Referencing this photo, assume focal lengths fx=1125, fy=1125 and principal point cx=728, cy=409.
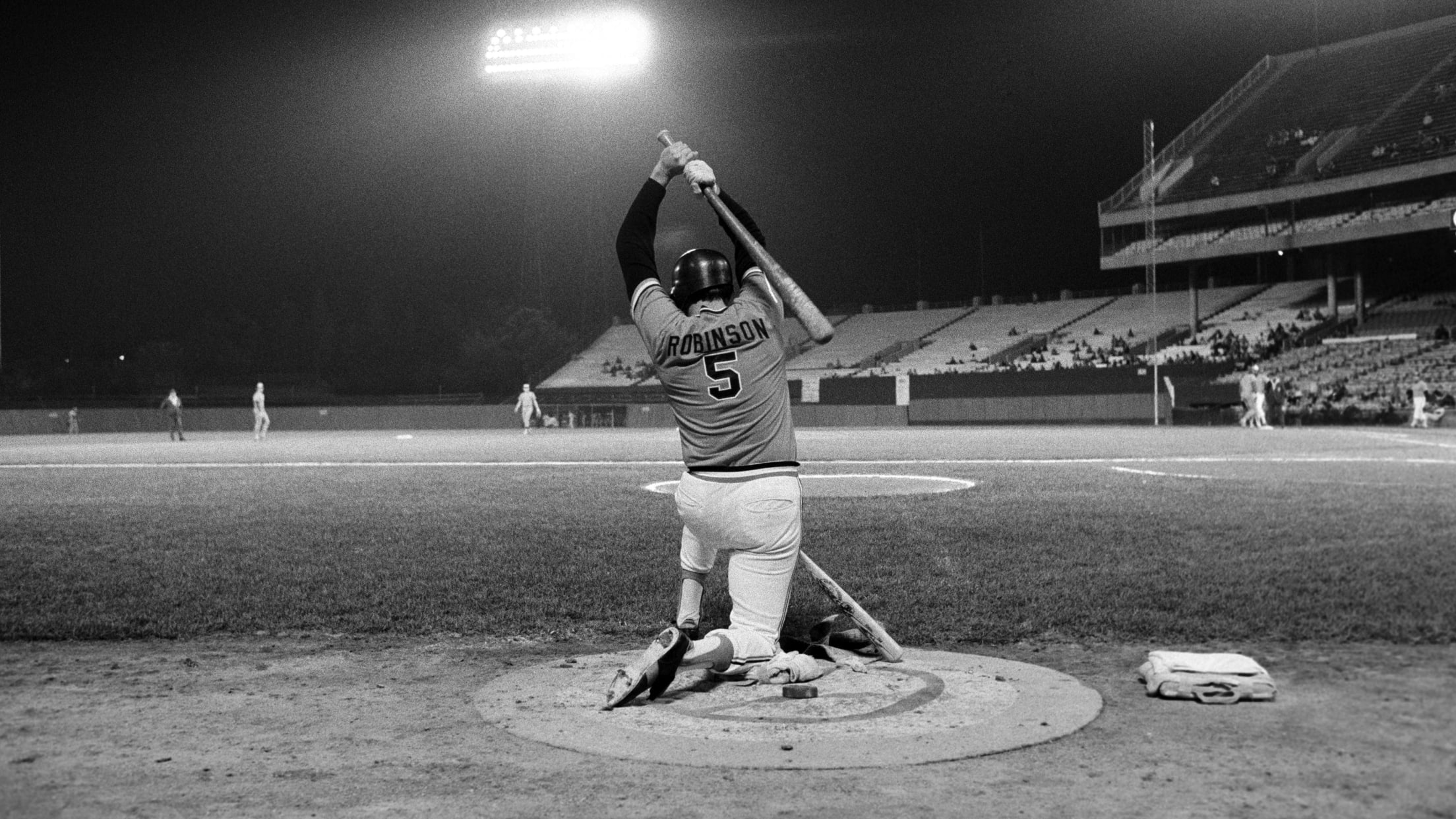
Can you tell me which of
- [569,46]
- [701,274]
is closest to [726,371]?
[701,274]

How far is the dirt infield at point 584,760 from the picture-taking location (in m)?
3.50

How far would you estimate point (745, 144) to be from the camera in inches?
2425

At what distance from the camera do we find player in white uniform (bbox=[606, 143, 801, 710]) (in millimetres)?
5090

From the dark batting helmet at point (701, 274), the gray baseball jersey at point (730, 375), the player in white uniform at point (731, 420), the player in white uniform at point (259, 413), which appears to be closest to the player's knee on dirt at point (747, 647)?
the player in white uniform at point (731, 420)

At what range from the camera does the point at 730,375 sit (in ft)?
16.7

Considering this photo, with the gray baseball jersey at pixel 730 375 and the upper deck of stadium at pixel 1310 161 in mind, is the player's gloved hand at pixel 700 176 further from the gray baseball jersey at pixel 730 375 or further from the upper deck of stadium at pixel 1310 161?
the upper deck of stadium at pixel 1310 161

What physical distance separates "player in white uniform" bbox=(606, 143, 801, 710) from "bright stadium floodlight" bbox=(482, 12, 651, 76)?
147 feet

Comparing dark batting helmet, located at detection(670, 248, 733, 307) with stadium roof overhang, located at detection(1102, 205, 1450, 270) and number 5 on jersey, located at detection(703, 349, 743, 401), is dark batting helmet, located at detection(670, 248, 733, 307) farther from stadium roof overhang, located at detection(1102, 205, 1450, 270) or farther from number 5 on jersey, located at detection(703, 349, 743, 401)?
stadium roof overhang, located at detection(1102, 205, 1450, 270)

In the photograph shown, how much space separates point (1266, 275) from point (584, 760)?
202 feet

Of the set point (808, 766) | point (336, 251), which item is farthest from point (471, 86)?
point (808, 766)

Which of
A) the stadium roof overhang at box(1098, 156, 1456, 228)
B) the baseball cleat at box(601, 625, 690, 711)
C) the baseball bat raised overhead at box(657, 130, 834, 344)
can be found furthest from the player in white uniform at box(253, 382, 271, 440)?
the stadium roof overhang at box(1098, 156, 1456, 228)

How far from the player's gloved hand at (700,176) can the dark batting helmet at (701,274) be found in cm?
29

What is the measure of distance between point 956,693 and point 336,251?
89.5 metres

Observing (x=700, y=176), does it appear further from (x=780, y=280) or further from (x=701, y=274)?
(x=780, y=280)
